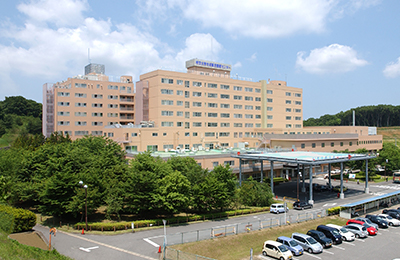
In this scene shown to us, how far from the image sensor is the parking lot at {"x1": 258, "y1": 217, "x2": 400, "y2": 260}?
31.3m

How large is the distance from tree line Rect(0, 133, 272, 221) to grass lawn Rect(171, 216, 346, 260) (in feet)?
25.7

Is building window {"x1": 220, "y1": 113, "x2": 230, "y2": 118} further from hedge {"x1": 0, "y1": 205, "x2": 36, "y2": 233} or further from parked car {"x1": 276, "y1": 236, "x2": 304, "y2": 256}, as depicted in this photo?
hedge {"x1": 0, "y1": 205, "x2": 36, "y2": 233}

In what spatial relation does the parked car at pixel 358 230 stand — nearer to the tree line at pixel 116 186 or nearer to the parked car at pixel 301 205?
the parked car at pixel 301 205

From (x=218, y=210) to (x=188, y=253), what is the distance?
1904cm

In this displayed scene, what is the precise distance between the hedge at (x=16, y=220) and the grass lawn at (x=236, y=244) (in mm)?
16697

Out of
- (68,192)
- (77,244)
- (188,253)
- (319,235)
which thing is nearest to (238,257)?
(188,253)

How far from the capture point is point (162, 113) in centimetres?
7538

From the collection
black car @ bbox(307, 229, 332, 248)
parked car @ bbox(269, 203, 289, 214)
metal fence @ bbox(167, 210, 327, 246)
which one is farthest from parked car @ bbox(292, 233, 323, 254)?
parked car @ bbox(269, 203, 289, 214)

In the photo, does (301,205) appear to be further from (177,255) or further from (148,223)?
(177,255)

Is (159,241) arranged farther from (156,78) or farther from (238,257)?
(156,78)

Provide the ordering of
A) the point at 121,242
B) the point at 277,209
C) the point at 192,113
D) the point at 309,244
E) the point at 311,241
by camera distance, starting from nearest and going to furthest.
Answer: the point at 121,242 → the point at 309,244 → the point at 311,241 → the point at 277,209 → the point at 192,113

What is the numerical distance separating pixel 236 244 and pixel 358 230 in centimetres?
1551

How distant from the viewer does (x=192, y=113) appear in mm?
80312

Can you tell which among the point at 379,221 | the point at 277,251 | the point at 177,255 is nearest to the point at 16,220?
the point at 177,255
